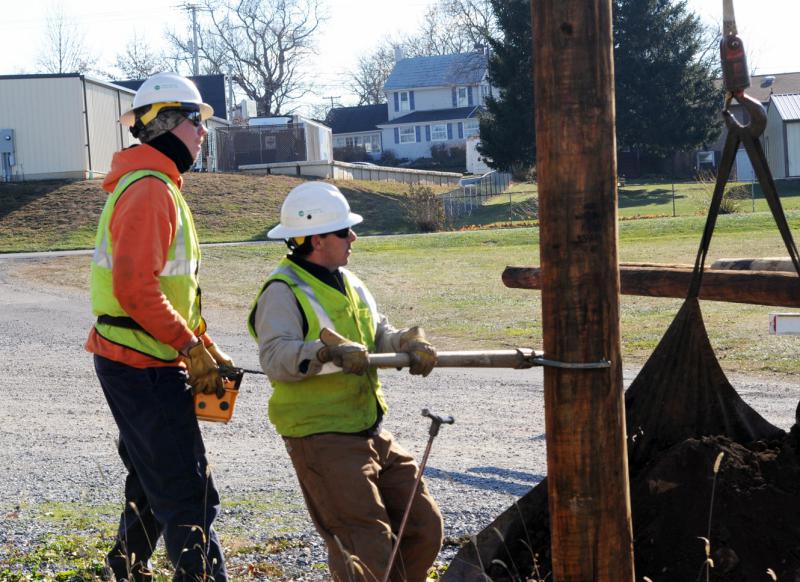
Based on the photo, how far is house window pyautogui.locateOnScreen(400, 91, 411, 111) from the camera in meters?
84.8

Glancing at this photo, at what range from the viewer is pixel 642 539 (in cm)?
401

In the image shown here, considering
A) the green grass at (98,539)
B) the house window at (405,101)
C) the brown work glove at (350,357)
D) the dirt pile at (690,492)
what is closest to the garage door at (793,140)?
→ the house window at (405,101)

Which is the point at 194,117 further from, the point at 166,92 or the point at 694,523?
the point at 694,523

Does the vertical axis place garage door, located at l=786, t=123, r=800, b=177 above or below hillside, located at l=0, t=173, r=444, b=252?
above

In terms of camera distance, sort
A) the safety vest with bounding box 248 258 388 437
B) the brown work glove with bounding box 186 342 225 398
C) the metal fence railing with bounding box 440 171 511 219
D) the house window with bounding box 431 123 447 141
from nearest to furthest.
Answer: the safety vest with bounding box 248 258 388 437, the brown work glove with bounding box 186 342 225 398, the metal fence railing with bounding box 440 171 511 219, the house window with bounding box 431 123 447 141

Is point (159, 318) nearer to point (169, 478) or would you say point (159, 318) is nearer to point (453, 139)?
point (169, 478)

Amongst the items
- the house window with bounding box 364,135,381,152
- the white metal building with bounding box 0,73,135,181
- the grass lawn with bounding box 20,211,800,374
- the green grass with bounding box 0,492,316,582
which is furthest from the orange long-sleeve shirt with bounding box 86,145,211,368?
the house window with bounding box 364,135,381,152

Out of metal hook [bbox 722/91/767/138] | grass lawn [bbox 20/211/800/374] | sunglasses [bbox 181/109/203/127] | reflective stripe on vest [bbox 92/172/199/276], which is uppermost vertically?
sunglasses [bbox 181/109/203/127]

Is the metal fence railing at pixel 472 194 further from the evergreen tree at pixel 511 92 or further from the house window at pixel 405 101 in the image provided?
the house window at pixel 405 101

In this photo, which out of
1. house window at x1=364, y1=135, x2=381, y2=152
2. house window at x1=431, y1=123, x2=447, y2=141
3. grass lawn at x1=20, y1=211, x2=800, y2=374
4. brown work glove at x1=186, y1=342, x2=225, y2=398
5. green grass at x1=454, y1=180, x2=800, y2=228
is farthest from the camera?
house window at x1=364, y1=135, x2=381, y2=152

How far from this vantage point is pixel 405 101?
8500 cm

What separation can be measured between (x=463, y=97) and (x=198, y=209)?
166ft

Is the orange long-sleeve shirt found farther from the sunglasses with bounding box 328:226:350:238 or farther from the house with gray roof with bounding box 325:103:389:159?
the house with gray roof with bounding box 325:103:389:159

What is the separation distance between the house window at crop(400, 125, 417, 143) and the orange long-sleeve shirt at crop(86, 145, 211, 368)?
80.1 m
